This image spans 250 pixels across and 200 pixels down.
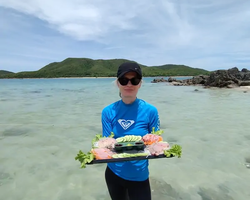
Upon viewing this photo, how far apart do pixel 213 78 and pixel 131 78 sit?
1690 inches

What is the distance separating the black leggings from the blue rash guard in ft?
0.24

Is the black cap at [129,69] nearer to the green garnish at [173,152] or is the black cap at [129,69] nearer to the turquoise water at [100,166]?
the turquoise water at [100,166]

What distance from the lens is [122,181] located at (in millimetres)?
2502

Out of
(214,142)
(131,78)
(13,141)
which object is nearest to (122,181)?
(131,78)

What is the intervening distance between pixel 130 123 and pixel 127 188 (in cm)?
81

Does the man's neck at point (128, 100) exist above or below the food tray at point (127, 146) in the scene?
above

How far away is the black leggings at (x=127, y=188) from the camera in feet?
8.14

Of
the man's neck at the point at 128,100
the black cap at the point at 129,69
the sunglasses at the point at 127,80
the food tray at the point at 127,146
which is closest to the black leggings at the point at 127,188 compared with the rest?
the food tray at the point at 127,146

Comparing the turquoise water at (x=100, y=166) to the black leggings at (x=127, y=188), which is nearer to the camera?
the black leggings at (x=127, y=188)

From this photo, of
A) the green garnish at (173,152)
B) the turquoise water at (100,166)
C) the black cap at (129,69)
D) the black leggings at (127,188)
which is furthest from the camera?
the turquoise water at (100,166)

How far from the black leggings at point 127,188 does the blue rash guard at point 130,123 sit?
0.24ft

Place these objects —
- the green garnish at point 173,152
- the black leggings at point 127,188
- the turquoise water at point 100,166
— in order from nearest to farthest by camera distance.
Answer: the green garnish at point 173,152
the black leggings at point 127,188
the turquoise water at point 100,166

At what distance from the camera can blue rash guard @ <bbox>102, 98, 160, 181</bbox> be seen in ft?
8.03

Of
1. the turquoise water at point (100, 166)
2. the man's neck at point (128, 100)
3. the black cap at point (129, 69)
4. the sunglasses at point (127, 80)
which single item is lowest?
the turquoise water at point (100, 166)
